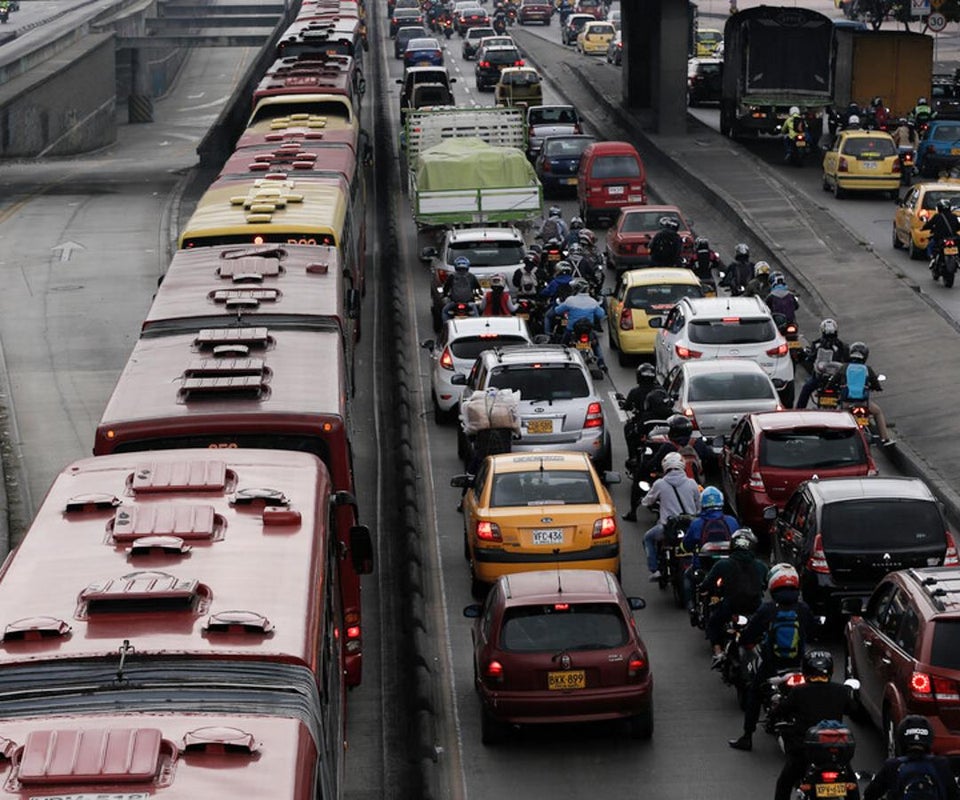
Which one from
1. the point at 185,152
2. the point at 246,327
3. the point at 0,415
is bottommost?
the point at 185,152

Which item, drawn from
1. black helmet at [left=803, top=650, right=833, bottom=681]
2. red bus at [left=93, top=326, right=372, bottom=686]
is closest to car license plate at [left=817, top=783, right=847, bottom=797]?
black helmet at [left=803, top=650, right=833, bottom=681]

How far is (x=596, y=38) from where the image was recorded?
9044cm

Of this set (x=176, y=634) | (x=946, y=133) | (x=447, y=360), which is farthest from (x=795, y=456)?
(x=946, y=133)

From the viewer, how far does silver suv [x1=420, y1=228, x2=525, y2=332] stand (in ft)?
112

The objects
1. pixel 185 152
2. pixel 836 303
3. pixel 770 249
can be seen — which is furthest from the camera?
pixel 185 152

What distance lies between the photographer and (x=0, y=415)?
95.3 feet

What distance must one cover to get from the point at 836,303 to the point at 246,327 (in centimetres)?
1730

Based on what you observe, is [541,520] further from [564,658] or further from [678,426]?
[564,658]

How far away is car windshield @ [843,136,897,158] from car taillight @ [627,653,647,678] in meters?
31.5

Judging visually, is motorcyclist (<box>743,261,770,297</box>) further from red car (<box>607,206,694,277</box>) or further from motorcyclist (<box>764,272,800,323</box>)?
red car (<box>607,206,694,277</box>)

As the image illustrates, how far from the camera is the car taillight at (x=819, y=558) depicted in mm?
17453

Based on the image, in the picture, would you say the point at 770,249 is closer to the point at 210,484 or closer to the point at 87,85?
the point at 210,484

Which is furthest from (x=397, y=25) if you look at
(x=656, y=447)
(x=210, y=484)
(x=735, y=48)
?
(x=210, y=484)

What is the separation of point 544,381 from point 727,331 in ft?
11.8
